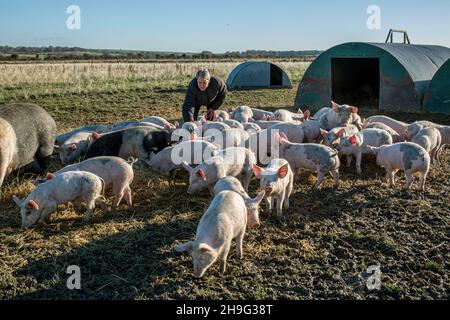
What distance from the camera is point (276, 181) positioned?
5758 millimetres

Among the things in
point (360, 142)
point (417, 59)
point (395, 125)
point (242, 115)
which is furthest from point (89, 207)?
point (417, 59)

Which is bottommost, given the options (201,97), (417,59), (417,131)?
(417,131)

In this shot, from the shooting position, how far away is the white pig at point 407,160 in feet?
22.3

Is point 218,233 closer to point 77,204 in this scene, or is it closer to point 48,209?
point 48,209

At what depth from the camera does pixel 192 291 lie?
4.28m

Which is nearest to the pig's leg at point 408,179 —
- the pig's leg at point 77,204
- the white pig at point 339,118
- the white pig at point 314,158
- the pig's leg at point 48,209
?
the white pig at point 314,158

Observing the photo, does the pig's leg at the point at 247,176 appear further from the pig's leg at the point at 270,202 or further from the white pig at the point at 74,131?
the white pig at the point at 74,131

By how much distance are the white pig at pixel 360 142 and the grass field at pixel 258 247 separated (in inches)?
14.3

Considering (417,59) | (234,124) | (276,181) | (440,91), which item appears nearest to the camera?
(276,181)

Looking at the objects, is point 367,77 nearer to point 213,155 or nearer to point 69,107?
point 69,107

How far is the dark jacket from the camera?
1011 centimetres

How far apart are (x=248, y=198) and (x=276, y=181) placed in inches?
21.8

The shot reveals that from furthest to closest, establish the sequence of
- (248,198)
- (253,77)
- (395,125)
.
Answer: (253,77), (395,125), (248,198)

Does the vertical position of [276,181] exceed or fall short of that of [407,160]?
it falls short
